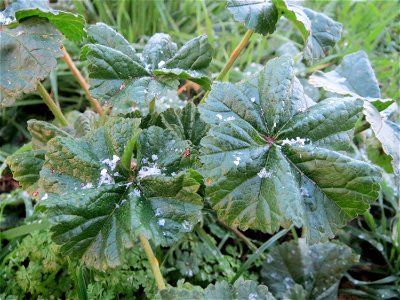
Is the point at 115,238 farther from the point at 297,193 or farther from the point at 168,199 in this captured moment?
the point at 297,193

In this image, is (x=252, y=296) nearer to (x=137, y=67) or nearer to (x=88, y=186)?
(x=88, y=186)

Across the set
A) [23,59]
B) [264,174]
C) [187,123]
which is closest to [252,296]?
[264,174]

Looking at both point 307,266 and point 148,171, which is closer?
point 148,171

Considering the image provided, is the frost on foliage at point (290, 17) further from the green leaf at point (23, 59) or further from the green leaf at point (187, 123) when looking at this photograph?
the green leaf at point (23, 59)

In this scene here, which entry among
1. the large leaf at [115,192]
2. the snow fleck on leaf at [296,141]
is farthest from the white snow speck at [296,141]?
the large leaf at [115,192]

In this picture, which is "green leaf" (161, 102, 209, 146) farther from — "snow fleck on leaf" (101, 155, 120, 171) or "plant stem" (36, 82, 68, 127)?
"plant stem" (36, 82, 68, 127)

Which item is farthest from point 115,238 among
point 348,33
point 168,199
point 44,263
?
point 348,33
